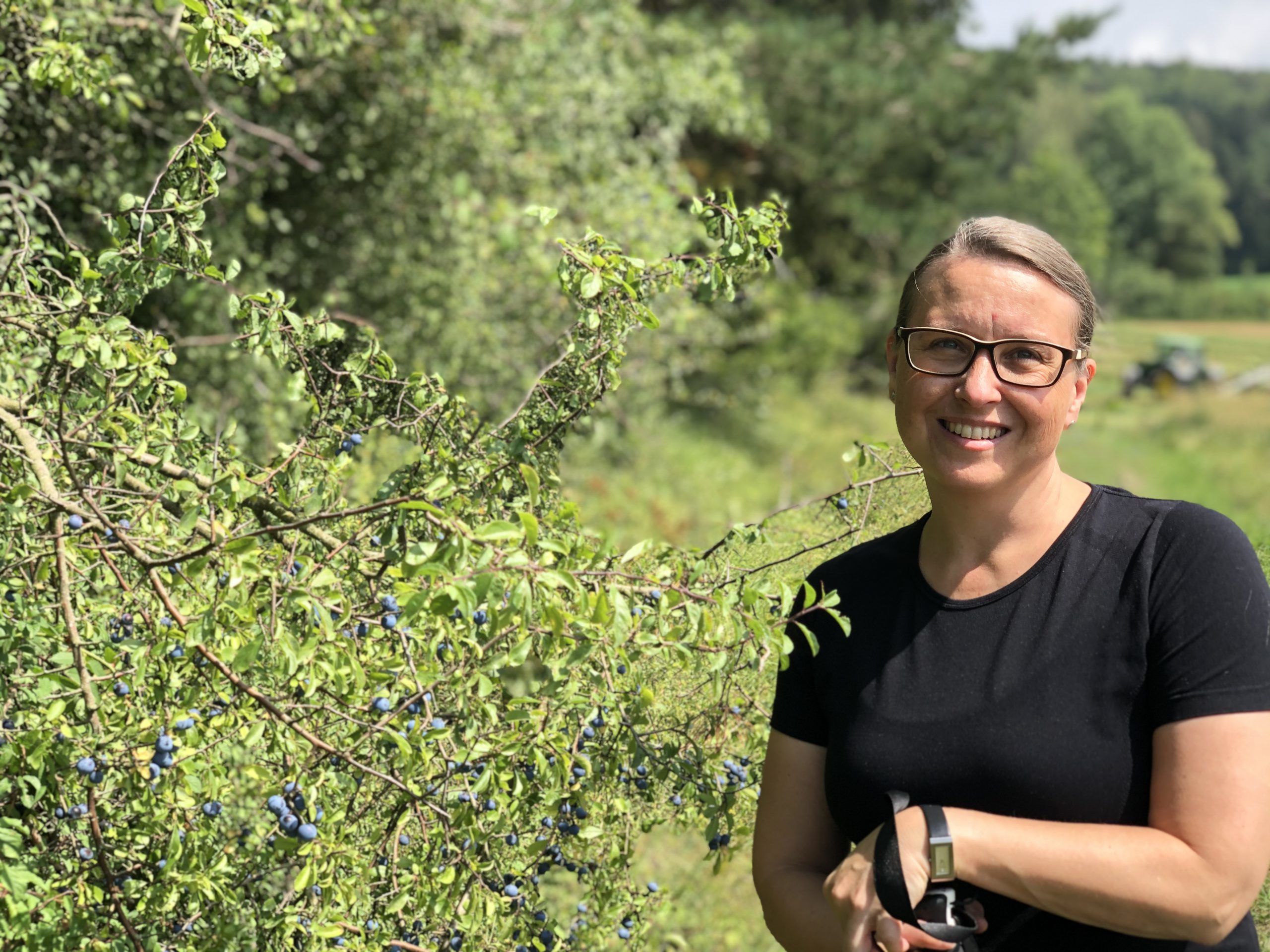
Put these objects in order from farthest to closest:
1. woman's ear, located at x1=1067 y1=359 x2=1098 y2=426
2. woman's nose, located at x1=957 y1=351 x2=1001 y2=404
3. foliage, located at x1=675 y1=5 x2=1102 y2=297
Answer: foliage, located at x1=675 y1=5 x2=1102 y2=297 → woman's ear, located at x1=1067 y1=359 x2=1098 y2=426 → woman's nose, located at x1=957 y1=351 x2=1001 y2=404

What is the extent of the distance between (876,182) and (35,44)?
14.6m

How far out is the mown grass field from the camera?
15.4 feet

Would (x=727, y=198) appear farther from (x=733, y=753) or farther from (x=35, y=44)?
(x=35, y=44)

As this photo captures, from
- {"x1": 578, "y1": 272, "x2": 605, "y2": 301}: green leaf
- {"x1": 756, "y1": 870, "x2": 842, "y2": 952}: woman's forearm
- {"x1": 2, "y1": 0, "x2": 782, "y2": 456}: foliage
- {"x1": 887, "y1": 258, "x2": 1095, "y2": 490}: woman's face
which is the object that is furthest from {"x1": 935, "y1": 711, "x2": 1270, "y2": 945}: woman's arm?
{"x1": 2, "y1": 0, "x2": 782, "y2": 456}: foliage

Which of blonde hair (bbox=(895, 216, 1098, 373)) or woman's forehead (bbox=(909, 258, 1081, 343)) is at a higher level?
blonde hair (bbox=(895, 216, 1098, 373))

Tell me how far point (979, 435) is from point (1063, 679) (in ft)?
1.11

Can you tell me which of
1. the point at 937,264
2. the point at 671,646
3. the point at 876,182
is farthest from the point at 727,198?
the point at 876,182

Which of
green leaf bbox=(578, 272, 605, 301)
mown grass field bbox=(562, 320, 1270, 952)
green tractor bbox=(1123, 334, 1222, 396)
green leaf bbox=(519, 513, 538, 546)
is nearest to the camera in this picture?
green leaf bbox=(519, 513, 538, 546)

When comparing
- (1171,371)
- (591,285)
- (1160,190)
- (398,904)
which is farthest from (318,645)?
(1160,190)

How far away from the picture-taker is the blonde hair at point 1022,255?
1685 mm

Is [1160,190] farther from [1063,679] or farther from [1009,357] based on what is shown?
[1063,679]

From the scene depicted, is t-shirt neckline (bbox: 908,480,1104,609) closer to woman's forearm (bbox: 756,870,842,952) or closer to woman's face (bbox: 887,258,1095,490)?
woman's face (bbox: 887,258,1095,490)

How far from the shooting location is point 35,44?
3.87 metres

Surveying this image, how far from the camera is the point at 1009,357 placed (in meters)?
1.70
